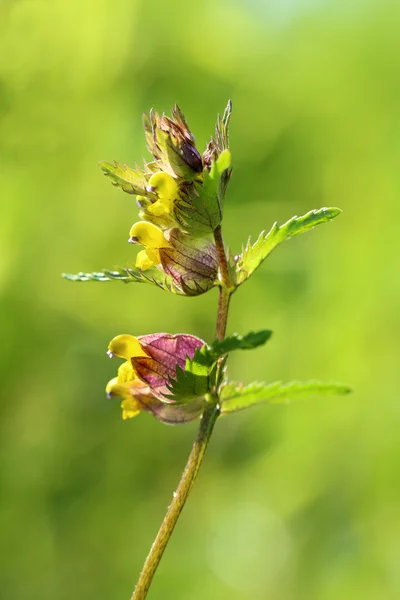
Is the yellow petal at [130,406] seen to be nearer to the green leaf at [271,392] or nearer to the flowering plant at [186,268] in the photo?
the flowering plant at [186,268]

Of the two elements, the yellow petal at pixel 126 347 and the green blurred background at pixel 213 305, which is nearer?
the yellow petal at pixel 126 347

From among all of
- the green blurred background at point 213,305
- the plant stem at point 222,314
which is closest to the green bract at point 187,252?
the plant stem at point 222,314

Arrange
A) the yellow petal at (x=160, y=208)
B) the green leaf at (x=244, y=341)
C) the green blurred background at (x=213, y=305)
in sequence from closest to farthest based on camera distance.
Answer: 1. the green leaf at (x=244, y=341)
2. the yellow petal at (x=160, y=208)
3. the green blurred background at (x=213, y=305)

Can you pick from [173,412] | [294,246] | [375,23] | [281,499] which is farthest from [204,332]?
[173,412]

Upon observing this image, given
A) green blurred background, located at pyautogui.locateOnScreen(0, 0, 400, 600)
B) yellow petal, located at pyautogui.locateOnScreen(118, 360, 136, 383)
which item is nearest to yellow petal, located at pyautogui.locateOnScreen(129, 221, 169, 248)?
yellow petal, located at pyautogui.locateOnScreen(118, 360, 136, 383)

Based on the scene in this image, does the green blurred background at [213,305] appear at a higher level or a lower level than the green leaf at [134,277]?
higher

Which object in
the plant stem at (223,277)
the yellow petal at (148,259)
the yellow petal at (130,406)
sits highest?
the yellow petal at (148,259)

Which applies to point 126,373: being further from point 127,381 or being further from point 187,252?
point 187,252

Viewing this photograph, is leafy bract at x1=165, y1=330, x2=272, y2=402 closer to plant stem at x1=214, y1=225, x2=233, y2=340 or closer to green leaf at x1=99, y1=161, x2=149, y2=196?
plant stem at x1=214, y1=225, x2=233, y2=340
